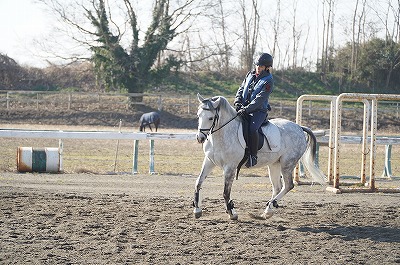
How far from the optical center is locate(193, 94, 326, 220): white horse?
988 centimetres

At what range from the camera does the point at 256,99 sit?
1023 centimetres

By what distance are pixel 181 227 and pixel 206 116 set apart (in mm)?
1829

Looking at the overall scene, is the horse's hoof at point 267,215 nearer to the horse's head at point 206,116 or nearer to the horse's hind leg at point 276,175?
the horse's hind leg at point 276,175

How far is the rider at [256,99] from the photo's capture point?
10.3 meters

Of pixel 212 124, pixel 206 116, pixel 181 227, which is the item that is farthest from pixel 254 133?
pixel 181 227

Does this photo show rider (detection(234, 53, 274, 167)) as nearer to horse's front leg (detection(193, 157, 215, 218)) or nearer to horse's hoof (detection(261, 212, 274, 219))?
horse's front leg (detection(193, 157, 215, 218))

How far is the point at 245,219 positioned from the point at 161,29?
121ft

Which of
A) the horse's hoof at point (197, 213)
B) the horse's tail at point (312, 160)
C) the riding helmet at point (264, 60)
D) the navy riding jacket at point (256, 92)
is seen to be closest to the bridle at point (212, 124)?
the navy riding jacket at point (256, 92)

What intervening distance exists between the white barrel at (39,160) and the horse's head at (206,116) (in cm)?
799

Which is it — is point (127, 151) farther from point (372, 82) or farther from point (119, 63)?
point (372, 82)

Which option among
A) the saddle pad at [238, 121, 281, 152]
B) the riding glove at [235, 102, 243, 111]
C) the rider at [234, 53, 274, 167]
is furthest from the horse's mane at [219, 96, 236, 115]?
the saddle pad at [238, 121, 281, 152]

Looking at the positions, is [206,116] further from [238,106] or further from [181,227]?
[181,227]

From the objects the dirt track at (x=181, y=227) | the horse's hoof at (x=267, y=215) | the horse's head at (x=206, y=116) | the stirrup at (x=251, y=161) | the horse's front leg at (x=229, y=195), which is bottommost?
the dirt track at (x=181, y=227)

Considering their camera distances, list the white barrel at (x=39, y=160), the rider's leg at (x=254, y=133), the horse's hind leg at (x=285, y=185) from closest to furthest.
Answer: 1. the rider's leg at (x=254, y=133)
2. the horse's hind leg at (x=285, y=185)
3. the white barrel at (x=39, y=160)
